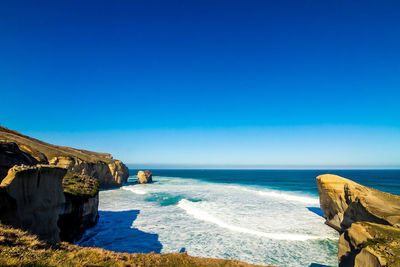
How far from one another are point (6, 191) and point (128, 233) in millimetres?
11403

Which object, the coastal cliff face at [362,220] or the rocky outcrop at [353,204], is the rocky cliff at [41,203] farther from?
the rocky outcrop at [353,204]

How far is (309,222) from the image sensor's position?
20.8 meters

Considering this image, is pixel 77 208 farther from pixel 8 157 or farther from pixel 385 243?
pixel 385 243

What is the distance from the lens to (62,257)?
20.3ft

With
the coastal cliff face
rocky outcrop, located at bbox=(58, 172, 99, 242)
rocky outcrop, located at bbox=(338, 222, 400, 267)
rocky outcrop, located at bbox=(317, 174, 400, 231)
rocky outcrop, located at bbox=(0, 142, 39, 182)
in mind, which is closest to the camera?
rocky outcrop, located at bbox=(338, 222, 400, 267)

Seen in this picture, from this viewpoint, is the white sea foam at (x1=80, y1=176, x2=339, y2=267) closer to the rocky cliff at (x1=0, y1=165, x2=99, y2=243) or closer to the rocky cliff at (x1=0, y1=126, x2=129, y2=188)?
the rocky cliff at (x1=0, y1=165, x2=99, y2=243)

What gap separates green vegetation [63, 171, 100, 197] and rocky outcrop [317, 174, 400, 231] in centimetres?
2353

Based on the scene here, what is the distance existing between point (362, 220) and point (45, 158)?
3941 centimetres

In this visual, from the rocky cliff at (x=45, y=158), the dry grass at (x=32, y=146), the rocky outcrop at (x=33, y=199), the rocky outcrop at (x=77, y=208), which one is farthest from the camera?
the dry grass at (x=32, y=146)

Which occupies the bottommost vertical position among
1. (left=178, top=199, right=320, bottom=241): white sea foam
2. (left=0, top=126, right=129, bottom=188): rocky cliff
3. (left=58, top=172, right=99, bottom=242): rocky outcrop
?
(left=178, top=199, right=320, bottom=241): white sea foam

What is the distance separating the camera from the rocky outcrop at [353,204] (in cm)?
1294

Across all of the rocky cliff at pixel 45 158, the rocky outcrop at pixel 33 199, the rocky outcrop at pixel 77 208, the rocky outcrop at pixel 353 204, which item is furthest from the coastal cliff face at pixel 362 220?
the rocky cliff at pixel 45 158

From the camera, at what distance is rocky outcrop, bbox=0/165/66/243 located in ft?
29.0

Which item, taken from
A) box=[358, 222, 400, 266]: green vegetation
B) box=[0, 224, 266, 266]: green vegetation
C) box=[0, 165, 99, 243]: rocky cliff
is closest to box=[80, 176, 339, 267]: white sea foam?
box=[0, 165, 99, 243]: rocky cliff
